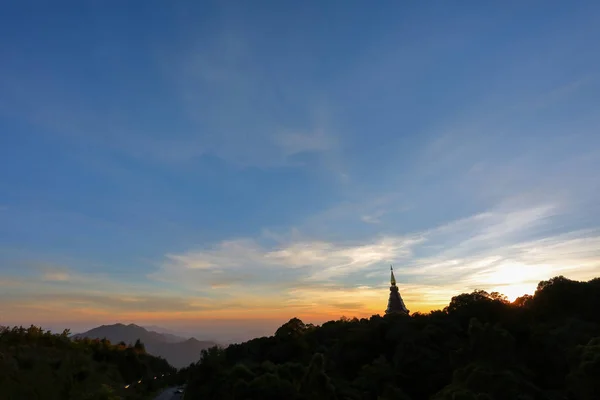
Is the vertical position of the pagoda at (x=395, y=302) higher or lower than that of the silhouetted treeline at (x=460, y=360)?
higher

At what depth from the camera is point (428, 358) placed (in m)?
41.7

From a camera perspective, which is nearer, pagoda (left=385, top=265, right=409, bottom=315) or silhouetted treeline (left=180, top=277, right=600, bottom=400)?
silhouetted treeline (left=180, top=277, right=600, bottom=400)

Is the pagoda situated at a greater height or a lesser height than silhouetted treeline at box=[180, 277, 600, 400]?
greater

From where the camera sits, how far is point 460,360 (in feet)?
123

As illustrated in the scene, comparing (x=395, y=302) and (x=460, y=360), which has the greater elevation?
(x=395, y=302)

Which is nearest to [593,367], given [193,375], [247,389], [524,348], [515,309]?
[524,348]

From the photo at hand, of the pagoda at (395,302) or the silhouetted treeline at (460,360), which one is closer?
the silhouetted treeline at (460,360)

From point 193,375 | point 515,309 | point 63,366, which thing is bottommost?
point 193,375

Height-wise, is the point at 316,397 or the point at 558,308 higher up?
the point at 558,308

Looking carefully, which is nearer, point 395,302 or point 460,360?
point 460,360

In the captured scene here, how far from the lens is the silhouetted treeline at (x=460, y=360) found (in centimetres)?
2694

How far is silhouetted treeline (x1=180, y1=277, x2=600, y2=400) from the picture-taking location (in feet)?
88.4

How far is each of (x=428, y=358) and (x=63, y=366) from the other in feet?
113

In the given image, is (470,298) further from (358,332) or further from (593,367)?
(593,367)
